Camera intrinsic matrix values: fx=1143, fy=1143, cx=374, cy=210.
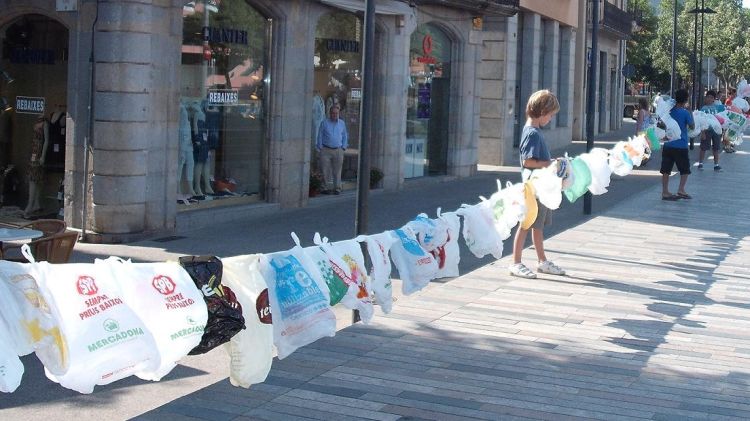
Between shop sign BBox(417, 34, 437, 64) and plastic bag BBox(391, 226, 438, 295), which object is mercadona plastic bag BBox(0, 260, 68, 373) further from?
shop sign BBox(417, 34, 437, 64)

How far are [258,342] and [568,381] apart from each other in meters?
2.12

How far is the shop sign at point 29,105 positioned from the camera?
1573 centimetres

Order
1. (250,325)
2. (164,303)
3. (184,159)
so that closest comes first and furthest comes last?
(164,303) < (250,325) < (184,159)

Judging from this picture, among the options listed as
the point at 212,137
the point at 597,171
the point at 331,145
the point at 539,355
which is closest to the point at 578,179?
the point at 597,171

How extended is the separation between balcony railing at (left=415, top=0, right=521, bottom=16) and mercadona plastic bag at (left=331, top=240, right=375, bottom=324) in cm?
1494

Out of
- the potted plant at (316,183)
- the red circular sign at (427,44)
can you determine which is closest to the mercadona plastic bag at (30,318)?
the potted plant at (316,183)

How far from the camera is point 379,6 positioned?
20.0m

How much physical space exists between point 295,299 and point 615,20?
4024 centimetres

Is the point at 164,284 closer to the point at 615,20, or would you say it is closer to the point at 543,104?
the point at 543,104

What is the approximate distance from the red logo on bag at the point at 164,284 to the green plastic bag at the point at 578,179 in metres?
6.17

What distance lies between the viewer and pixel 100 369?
5.29m

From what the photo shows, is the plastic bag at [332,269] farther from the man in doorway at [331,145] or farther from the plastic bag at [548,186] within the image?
the man in doorway at [331,145]

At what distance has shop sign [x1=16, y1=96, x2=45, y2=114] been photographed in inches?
619

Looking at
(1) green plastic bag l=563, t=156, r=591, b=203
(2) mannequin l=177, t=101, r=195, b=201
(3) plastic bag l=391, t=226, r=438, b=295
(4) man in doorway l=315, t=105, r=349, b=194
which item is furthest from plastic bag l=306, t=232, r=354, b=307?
(4) man in doorway l=315, t=105, r=349, b=194
